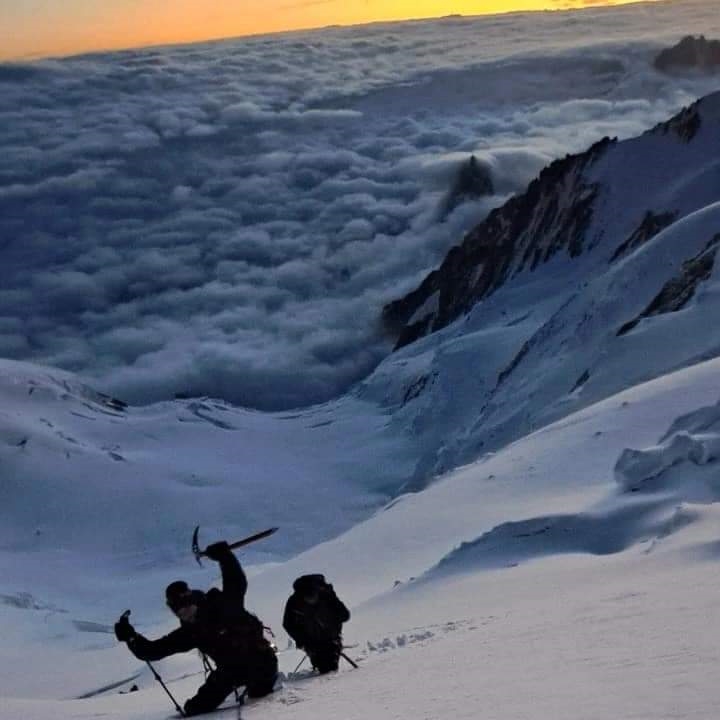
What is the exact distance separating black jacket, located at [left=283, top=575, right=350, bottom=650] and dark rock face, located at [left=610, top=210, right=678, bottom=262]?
47677 millimetres

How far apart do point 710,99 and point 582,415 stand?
4621cm

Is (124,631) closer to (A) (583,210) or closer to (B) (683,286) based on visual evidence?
(B) (683,286)

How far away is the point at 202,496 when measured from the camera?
65375 mm

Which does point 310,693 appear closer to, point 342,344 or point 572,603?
point 572,603

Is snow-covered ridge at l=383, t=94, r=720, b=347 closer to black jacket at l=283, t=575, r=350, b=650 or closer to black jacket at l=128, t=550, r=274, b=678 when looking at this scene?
black jacket at l=283, t=575, r=350, b=650

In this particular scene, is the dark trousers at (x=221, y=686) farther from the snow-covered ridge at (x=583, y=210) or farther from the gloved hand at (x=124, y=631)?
the snow-covered ridge at (x=583, y=210)

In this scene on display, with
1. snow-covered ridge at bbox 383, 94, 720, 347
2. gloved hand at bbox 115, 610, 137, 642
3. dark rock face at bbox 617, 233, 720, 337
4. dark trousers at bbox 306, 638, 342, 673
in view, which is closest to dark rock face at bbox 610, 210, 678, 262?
snow-covered ridge at bbox 383, 94, 720, 347

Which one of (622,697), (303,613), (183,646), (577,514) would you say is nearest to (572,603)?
(303,613)

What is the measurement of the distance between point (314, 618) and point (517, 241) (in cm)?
7452

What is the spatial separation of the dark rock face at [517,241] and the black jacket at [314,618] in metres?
61.1

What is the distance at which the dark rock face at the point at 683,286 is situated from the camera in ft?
108

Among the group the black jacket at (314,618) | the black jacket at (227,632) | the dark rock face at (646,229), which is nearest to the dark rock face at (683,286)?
the dark rock face at (646,229)

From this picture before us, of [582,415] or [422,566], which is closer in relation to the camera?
[422,566]

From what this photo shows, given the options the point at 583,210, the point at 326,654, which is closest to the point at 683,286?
the point at 326,654
